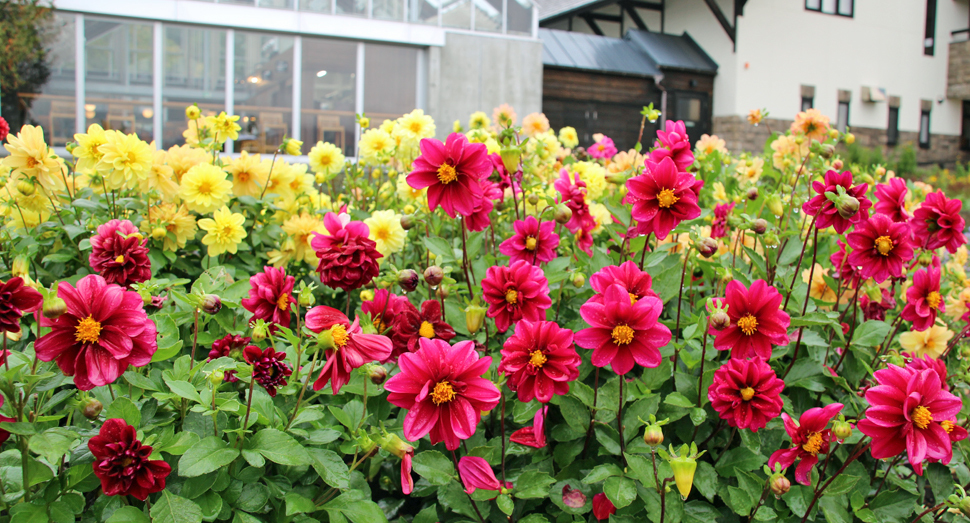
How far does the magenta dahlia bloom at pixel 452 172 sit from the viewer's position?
88cm

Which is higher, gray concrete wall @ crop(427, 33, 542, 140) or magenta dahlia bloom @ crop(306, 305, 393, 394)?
gray concrete wall @ crop(427, 33, 542, 140)

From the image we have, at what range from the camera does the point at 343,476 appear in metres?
0.77

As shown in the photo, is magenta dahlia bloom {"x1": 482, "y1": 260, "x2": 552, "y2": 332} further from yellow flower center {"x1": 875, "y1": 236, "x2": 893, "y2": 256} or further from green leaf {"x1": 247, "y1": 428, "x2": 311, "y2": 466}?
yellow flower center {"x1": 875, "y1": 236, "x2": 893, "y2": 256}

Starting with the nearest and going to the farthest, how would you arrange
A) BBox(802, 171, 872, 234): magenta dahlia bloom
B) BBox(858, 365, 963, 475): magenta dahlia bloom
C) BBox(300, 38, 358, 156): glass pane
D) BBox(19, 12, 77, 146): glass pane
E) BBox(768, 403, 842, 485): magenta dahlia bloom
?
BBox(858, 365, 963, 475): magenta dahlia bloom → BBox(768, 403, 842, 485): magenta dahlia bloom → BBox(802, 171, 872, 234): magenta dahlia bloom → BBox(19, 12, 77, 146): glass pane → BBox(300, 38, 358, 156): glass pane

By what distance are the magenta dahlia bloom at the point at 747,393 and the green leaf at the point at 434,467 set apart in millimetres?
374

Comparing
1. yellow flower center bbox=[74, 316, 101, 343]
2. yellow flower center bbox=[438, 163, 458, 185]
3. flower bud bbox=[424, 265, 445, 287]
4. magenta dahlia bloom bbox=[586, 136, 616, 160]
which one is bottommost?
yellow flower center bbox=[74, 316, 101, 343]

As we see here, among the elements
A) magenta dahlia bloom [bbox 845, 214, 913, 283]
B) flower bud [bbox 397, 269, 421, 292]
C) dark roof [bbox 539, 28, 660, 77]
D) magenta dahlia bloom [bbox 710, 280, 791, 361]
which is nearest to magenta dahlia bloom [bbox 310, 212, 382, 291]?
flower bud [bbox 397, 269, 421, 292]

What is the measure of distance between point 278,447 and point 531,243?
53 cm

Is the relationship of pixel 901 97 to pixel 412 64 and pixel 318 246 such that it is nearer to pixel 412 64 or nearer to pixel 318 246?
pixel 412 64

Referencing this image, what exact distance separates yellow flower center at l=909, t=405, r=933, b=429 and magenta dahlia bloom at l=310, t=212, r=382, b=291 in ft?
2.26

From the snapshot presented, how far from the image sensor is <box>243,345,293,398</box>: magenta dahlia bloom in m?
0.82

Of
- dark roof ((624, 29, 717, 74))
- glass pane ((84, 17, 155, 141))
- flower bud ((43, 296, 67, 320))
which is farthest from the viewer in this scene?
dark roof ((624, 29, 717, 74))

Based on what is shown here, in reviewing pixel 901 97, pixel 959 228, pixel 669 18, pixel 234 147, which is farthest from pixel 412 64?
pixel 901 97

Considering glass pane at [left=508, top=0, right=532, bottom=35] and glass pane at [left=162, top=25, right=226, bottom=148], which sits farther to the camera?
glass pane at [left=508, top=0, right=532, bottom=35]
